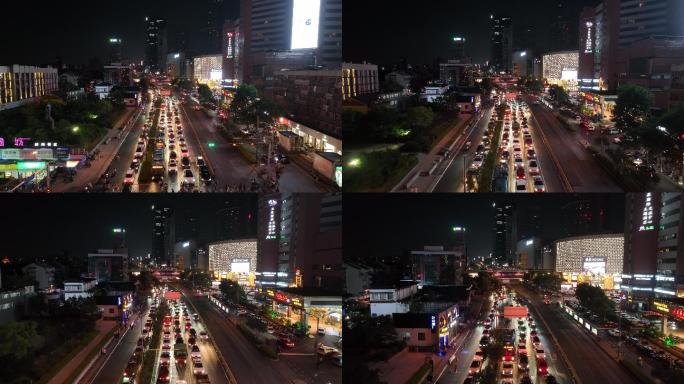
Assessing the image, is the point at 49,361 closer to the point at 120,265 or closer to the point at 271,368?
the point at 120,265

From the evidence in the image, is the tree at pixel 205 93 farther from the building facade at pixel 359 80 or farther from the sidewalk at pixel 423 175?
the sidewalk at pixel 423 175

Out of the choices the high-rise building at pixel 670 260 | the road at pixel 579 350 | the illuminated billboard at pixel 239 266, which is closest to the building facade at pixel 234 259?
the illuminated billboard at pixel 239 266

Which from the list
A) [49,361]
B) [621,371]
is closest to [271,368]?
[49,361]

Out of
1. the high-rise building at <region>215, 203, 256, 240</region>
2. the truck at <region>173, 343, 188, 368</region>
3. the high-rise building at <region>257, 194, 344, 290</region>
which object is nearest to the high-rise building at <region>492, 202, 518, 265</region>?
the high-rise building at <region>257, 194, 344, 290</region>

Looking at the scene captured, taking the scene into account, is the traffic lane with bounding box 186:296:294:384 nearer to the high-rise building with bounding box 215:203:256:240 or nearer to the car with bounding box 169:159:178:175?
the high-rise building with bounding box 215:203:256:240

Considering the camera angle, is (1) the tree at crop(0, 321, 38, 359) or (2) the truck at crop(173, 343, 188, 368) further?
(2) the truck at crop(173, 343, 188, 368)
